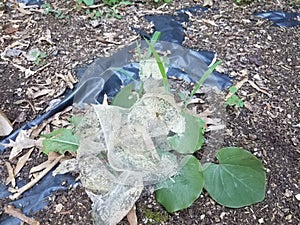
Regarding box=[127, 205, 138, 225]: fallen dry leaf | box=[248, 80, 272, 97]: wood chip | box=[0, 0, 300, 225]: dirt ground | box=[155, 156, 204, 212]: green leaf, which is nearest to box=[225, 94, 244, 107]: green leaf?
box=[0, 0, 300, 225]: dirt ground

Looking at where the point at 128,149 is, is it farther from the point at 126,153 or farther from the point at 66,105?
the point at 66,105

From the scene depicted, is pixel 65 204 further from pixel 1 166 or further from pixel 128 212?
pixel 1 166

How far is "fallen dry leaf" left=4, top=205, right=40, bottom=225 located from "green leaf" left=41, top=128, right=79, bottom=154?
21cm

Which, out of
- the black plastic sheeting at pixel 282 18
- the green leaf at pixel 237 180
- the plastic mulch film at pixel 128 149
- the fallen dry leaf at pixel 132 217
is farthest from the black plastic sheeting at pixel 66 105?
the green leaf at pixel 237 180

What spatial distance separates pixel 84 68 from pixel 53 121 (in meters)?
0.34

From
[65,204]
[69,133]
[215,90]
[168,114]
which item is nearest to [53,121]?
[69,133]

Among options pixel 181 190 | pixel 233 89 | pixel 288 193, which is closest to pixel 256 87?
pixel 233 89

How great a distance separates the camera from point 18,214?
1426 millimetres

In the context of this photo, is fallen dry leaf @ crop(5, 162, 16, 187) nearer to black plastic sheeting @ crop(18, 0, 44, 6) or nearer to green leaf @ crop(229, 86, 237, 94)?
green leaf @ crop(229, 86, 237, 94)

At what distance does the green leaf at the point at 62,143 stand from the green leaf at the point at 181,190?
13.4 inches

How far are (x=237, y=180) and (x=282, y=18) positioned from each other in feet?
4.01

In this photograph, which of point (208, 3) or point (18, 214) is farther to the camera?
point (208, 3)

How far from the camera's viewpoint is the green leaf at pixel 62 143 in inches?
58.7

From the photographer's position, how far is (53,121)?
1.73 m
